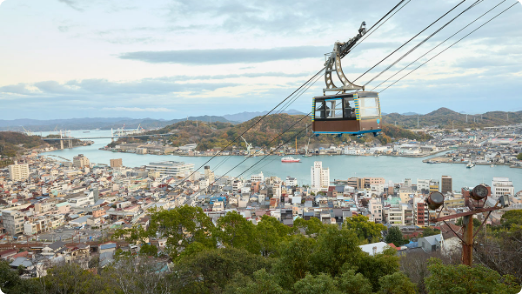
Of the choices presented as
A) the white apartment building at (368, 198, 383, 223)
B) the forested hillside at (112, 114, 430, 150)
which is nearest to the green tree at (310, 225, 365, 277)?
the white apartment building at (368, 198, 383, 223)

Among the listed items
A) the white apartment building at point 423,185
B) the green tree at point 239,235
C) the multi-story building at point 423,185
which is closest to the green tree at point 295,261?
the green tree at point 239,235

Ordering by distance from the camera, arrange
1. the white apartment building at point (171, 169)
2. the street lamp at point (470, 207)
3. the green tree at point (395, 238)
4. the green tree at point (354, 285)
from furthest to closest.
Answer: the white apartment building at point (171, 169)
the green tree at point (395, 238)
the green tree at point (354, 285)
the street lamp at point (470, 207)

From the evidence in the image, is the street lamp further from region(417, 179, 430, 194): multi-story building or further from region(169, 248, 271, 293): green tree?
region(417, 179, 430, 194): multi-story building

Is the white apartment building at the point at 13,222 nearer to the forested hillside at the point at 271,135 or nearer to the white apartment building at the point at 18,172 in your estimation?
the white apartment building at the point at 18,172

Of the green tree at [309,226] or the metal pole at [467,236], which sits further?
the green tree at [309,226]

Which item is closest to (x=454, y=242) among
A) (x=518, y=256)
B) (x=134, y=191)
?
(x=518, y=256)

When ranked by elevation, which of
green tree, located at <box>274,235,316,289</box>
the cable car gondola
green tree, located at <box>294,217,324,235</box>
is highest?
the cable car gondola

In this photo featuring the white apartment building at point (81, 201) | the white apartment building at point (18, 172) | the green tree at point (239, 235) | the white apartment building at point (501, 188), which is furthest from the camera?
the white apartment building at point (18, 172)
